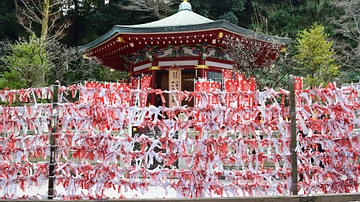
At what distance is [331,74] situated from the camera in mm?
18969

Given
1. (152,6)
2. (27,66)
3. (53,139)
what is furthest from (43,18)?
(53,139)

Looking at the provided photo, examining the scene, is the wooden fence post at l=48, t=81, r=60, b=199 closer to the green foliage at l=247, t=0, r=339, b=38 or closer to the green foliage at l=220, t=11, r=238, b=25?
the green foliage at l=247, t=0, r=339, b=38

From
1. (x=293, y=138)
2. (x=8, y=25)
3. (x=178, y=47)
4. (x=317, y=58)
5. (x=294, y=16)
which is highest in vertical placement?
(x=294, y=16)

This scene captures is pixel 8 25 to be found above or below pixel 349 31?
above

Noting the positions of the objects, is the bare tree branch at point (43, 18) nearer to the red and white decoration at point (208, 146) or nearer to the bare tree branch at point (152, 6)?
the bare tree branch at point (152, 6)

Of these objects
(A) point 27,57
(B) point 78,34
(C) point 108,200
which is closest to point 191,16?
(A) point 27,57

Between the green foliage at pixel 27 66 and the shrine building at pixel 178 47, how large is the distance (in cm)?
340

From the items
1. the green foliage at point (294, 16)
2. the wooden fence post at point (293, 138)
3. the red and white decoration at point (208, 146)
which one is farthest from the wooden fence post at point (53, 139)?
the green foliage at point (294, 16)

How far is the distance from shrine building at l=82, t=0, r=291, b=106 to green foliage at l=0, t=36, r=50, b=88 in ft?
11.1

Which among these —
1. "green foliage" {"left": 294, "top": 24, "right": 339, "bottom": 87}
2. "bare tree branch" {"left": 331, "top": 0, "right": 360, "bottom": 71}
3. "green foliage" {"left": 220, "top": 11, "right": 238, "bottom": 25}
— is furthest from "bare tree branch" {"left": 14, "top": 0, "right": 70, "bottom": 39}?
"bare tree branch" {"left": 331, "top": 0, "right": 360, "bottom": 71}

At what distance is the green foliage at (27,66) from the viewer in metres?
14.5

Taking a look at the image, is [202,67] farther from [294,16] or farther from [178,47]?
[294,16]

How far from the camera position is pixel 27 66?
47.0 ft

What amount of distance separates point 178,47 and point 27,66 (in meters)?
7.84
